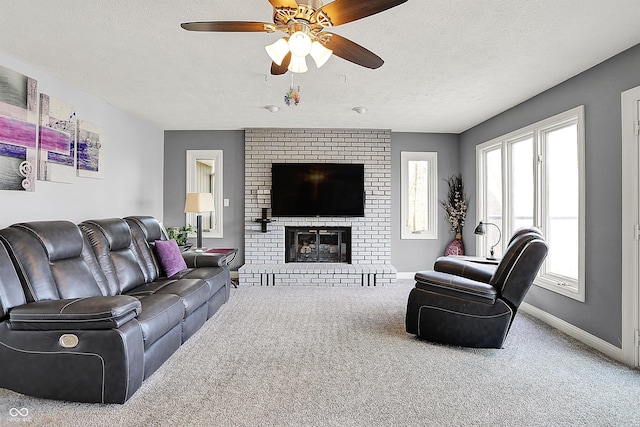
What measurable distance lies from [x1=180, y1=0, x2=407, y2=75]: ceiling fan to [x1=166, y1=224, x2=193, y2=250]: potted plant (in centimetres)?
370

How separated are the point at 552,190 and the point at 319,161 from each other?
3143mm

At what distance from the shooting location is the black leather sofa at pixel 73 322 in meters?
1.96

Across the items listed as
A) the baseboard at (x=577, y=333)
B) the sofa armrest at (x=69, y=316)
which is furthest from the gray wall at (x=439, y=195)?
the sofa armrest at (x=69, y=316)

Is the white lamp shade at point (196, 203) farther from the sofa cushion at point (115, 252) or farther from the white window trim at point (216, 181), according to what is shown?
the sofa cushion at point (115, 252)

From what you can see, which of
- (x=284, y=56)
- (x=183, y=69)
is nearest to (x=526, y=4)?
(x=284, y=56)

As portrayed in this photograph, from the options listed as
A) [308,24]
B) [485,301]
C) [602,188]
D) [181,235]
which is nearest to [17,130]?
[181,235]

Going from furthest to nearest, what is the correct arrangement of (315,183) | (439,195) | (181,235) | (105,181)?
(439,195), (315,183), (181,235), (105,181)

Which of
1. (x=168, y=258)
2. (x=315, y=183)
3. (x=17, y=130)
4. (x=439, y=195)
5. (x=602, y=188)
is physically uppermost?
(x=17, y=130)

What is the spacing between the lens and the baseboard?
272 centimetres

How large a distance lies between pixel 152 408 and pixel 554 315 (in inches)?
143

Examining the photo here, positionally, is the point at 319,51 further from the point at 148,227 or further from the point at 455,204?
the point at 455,204

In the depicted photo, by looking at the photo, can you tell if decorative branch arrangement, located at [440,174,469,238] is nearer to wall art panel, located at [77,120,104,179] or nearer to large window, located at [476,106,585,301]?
large window, located at [476,106,585,301]

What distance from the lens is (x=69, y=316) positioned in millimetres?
1948

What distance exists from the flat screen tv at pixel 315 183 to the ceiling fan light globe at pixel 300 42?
3620 millimetres
